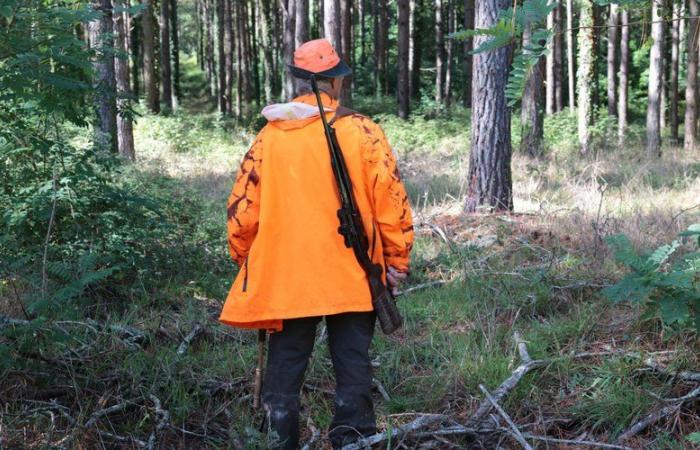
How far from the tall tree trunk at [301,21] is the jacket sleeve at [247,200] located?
43.8ft

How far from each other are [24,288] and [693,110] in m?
17.8

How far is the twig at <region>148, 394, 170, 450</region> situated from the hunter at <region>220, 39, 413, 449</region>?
1.96 feet

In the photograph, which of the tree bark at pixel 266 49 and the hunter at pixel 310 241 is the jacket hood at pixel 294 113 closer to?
the hunter at pixel 310 241

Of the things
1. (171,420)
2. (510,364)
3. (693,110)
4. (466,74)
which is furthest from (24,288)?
(466,74)

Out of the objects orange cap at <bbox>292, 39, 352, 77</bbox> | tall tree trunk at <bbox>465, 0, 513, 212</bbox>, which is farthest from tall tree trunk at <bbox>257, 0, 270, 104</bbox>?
orange cap at <bbox>292, 39, 352, 77</bbox>

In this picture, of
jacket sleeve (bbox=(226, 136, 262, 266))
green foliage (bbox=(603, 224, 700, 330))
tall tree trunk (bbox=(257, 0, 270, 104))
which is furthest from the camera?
tall tree trunk (bbox=(257, 0, 270, 104))

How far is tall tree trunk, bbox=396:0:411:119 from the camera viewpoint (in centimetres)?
2484

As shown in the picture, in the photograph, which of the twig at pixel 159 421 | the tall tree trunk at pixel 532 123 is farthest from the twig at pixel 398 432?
the tall tree trunk at pixel 532 123

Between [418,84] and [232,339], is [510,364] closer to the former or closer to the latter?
[232,339]

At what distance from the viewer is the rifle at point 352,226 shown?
3.61 meters

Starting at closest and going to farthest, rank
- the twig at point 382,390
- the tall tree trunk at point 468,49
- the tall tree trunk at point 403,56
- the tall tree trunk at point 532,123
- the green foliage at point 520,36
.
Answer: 1. the green foliage at point 520,36
2. the twig at point 382,390
3. the tall tree trunk at point 532,123
4. the tall tree trunk at point 403,56
5. the tall tree trunk at point 468,49

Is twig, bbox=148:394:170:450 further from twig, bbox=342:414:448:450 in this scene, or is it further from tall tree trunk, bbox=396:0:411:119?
tall tree trunk, bbox=396:0:411:119

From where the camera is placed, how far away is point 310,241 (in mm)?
3621

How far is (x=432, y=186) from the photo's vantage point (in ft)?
39.7
